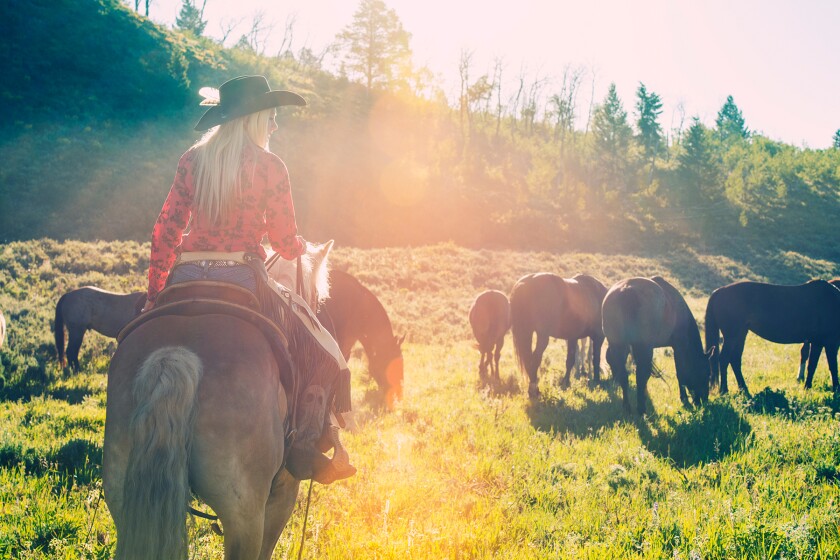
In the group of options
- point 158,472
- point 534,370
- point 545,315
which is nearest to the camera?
point 158,472

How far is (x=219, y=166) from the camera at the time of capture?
2.64 m

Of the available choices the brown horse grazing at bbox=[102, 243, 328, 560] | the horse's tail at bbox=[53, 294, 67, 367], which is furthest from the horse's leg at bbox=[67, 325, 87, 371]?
the brown horse grazing at bbox=[102, 243, 328, 560]

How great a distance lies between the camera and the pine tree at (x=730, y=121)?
87.4 metres

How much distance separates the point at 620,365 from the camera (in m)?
7.94

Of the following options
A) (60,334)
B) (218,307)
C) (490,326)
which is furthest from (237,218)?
(60,334)

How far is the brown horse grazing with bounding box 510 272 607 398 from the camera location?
8688 mm

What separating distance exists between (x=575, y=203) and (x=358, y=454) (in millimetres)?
50049

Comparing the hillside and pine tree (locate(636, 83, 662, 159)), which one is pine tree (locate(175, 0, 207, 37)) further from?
pine tree (locate(636, 83, 662, 159))

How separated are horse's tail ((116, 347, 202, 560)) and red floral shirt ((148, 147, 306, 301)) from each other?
0.92 meters

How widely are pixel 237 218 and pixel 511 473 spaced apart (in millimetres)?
3930

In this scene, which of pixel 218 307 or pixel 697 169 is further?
pixel 697 169

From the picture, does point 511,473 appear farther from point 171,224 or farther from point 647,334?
point 171,224

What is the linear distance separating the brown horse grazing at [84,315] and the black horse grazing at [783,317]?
37.3 ft

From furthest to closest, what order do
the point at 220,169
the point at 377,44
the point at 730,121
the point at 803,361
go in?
the point at 730,121
the point at 377,44
the point at 803,361
the point at 220,169
